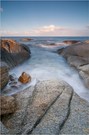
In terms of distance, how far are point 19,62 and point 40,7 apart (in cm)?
161

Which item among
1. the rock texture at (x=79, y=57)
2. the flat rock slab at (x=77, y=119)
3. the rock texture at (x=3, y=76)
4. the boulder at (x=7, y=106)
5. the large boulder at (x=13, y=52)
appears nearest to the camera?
the flat rock slab at (x=77, y=119)

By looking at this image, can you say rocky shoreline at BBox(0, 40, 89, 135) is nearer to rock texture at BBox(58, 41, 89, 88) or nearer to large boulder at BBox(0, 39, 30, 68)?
rock texture at BBox(58, 41, 89, 88)

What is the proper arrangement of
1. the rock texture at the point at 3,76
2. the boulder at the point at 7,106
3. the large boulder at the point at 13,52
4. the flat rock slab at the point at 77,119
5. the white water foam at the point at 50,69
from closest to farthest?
the flat rock slab at the point at 77,119 → the boulder at the point at 7,106 → the rock texture at the point at 3,76 → the white water foam at the point at 50,69 → the large boulder at the point at 13,52

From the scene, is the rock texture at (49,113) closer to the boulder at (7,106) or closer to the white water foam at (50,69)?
the boulder at (7,106)

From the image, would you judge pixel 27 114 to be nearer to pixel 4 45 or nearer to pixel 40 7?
pixel 40 7

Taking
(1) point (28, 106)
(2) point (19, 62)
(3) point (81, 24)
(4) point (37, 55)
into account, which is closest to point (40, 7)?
(3) point (81, 24)

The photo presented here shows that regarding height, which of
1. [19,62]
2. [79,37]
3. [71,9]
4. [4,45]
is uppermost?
[71,9]

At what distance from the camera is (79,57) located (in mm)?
4297

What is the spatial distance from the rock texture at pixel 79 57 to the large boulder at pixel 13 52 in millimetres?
1086

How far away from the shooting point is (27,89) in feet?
11.4

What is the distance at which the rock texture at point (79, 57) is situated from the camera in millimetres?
3948

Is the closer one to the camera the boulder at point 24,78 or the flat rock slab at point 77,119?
the flat rock slab at point 77,119

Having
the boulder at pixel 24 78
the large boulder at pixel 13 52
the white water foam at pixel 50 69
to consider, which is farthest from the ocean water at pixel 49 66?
the large boulder at pixel 13 52

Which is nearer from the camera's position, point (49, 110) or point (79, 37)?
point (49, 110)
